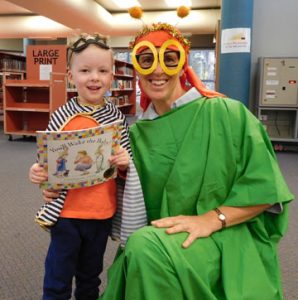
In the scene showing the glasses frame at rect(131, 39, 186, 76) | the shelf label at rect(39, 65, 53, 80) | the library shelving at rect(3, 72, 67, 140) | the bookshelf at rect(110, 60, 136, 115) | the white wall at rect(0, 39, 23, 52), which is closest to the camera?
the glasses frame at rect(131, 39, 186, 76)

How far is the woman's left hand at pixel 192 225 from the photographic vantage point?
1.02 metres

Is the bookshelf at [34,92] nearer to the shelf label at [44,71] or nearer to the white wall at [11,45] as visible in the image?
the shelf label at [44,71]

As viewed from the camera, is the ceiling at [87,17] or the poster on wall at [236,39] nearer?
the poster on wall at [236,39]

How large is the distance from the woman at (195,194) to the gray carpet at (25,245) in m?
0.81

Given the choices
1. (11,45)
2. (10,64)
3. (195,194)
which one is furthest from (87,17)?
(195,194)

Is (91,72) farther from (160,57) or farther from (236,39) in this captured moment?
(236,39)

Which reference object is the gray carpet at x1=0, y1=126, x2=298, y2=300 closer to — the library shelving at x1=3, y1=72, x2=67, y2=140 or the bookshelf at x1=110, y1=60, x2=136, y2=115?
the library shelving at x1=3, y1=72, x2=67, y2=140

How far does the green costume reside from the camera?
0.95 meters

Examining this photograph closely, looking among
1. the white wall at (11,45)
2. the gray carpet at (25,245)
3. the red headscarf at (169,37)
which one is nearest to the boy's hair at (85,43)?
the red headscarf at (169,37)

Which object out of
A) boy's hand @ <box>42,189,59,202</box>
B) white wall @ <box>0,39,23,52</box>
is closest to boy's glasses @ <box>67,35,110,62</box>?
boy's hand @ <box>42,189,59,202</box>

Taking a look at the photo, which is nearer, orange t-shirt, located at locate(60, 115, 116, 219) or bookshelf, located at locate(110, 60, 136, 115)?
orange t-shirt, located at locate(60, 115, 116, 219)

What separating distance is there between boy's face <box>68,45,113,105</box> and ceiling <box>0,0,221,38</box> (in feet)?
26.0

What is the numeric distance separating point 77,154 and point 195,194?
14.5 inches

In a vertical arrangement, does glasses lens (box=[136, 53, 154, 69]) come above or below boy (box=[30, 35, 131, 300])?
above
